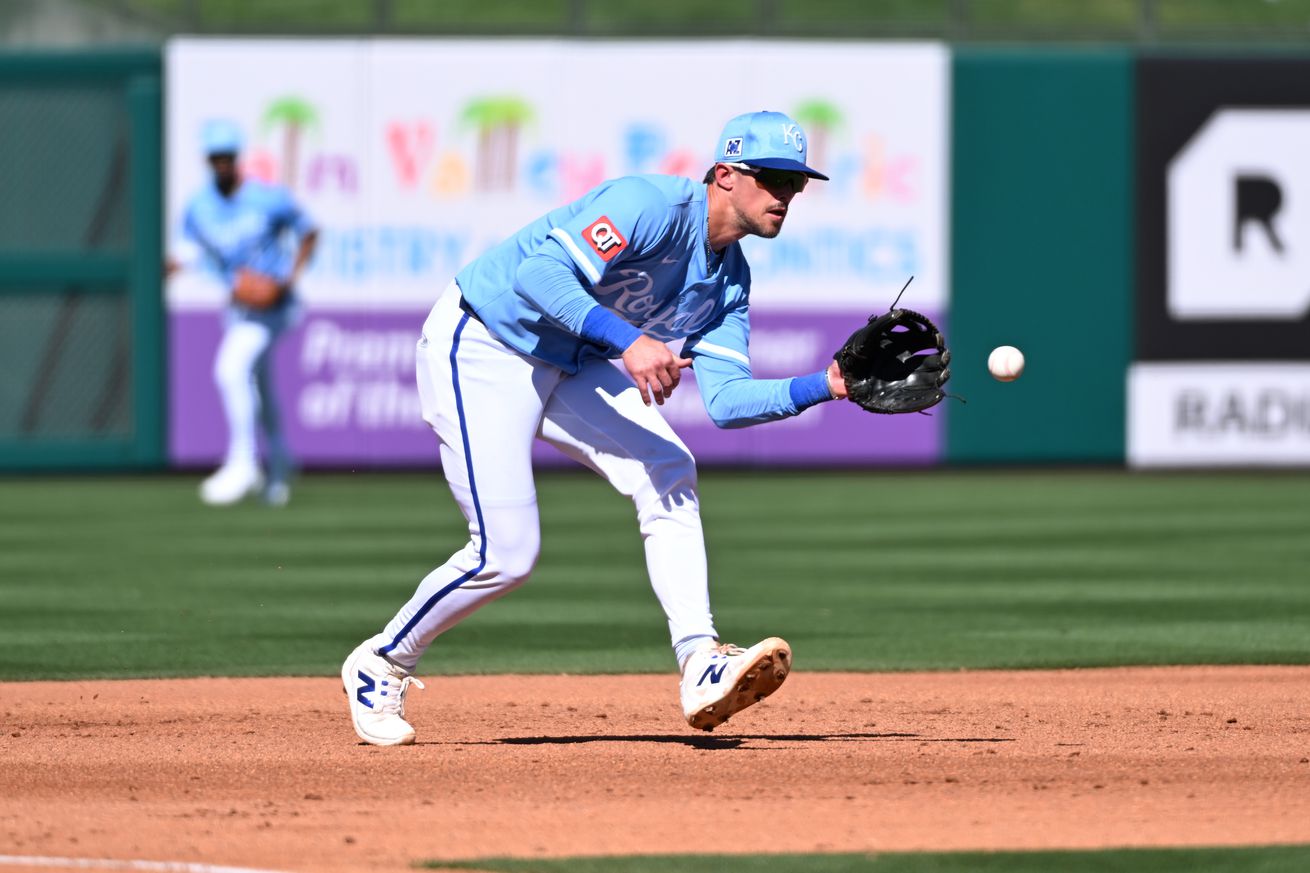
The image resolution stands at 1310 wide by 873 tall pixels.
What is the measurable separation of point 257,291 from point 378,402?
2.74 m

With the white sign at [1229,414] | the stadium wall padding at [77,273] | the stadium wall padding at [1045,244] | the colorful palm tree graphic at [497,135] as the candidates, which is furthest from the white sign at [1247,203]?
the stadium wall padding at [77,273]

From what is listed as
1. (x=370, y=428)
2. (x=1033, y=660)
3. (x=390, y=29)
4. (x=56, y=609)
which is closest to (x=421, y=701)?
(x=1033, y=660)

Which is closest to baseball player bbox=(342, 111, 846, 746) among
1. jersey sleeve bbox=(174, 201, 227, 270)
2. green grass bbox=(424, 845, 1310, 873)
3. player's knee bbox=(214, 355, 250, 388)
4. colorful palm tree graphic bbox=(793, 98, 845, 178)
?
green grass bbox=(424, 845, 1310, 873)

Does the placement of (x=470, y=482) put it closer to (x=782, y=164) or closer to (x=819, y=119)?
(x=782, y=164)

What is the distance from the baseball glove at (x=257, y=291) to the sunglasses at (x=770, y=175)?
989cm

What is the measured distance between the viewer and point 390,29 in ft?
61.6

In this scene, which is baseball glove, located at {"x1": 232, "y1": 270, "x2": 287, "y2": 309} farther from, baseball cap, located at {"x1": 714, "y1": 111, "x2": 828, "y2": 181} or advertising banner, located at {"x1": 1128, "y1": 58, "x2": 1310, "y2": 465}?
baseball cap, located at {"x1": 714, "y1": 111, "x2": 828, "y2": 181}

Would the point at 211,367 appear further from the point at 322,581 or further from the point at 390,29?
the point at 322,581

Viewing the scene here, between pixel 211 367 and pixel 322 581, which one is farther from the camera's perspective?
pixel 211 367

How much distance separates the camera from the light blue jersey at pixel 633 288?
6008 millimetres

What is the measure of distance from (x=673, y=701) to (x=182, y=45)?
11.9 meters

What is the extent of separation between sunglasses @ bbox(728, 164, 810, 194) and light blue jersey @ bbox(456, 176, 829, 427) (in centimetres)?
15

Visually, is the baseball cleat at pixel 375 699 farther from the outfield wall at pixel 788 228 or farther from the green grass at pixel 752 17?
the green grass at pixel 752 17

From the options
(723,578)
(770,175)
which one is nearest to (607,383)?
(770,175)
